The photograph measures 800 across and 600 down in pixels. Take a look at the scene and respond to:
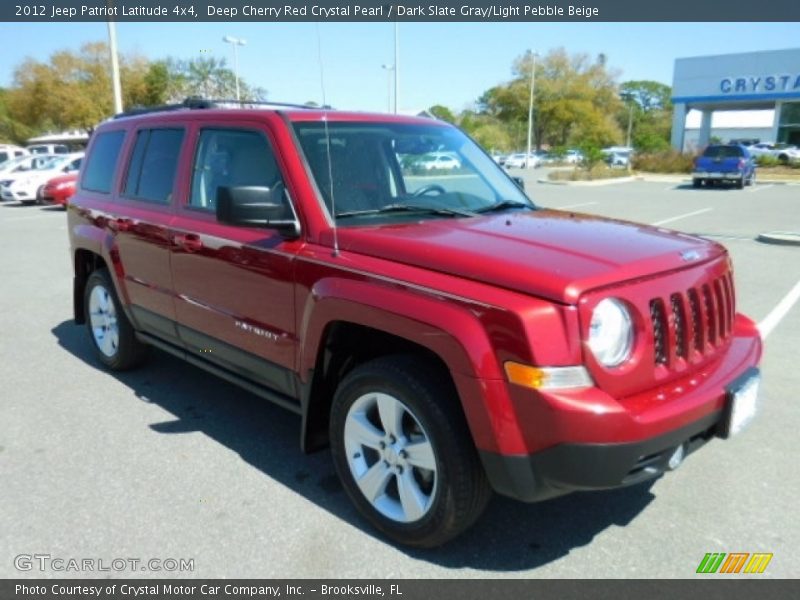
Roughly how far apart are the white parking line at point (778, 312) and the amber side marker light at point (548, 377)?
167 inches

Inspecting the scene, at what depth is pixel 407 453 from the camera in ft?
9.18

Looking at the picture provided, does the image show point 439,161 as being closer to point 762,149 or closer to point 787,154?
point 787,154

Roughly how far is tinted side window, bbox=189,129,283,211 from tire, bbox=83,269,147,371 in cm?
147

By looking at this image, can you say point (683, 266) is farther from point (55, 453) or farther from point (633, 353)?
point (55, 453)

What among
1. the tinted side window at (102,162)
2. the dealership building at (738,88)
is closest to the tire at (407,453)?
the tinted side window at (102,162)

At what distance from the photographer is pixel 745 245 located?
1102cm

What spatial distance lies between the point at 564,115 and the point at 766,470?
7223 centimetres

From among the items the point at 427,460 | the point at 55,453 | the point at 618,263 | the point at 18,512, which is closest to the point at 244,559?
the point at 427,460

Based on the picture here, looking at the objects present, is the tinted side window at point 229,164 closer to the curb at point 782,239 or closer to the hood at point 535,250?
the hood at point 535,250

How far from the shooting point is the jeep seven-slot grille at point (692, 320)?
2555mm

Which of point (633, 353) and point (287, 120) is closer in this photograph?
point (633, 353)

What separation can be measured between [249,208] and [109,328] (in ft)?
8.68

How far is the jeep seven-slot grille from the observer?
255cm

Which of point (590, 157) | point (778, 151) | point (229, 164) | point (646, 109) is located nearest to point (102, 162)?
point (229, 164)
